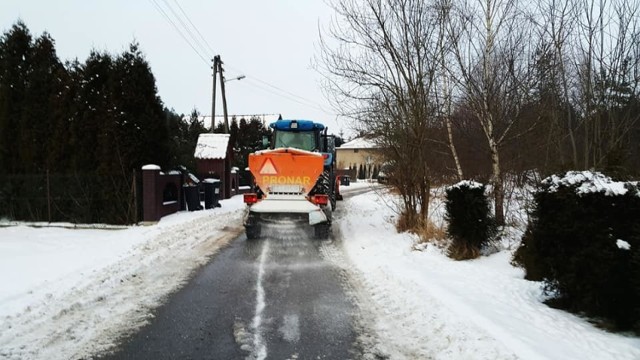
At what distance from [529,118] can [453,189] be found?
10.5 feet

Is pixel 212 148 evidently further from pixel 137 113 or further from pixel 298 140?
pixel 298 140

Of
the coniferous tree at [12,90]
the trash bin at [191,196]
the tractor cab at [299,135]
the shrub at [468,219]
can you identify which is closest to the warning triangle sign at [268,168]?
the tractor cab at [299,135]

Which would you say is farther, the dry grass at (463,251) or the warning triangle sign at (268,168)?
the warning triangle sign at (268,168)

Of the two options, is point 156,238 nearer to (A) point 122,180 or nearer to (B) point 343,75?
(A) point 122,180

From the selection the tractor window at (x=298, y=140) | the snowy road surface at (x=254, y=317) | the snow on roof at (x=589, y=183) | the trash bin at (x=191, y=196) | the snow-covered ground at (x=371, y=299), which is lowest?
the snowy road surface at (x=254, y=317)

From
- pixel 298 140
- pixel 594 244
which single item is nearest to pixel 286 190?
pixel 298 140

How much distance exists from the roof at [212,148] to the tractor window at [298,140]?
10.9m

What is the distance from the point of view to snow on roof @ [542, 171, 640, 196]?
15.1 feet

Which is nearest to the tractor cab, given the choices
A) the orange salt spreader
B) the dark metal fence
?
the orange salt spreader

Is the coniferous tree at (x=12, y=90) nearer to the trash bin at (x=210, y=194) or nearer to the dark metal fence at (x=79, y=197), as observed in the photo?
the dark metal fence at (x=79, y=197)

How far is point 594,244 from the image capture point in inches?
184

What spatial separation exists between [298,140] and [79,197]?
23.1 ft

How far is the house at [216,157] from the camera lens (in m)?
24.6

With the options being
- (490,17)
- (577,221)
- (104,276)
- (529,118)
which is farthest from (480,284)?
(490,17)
